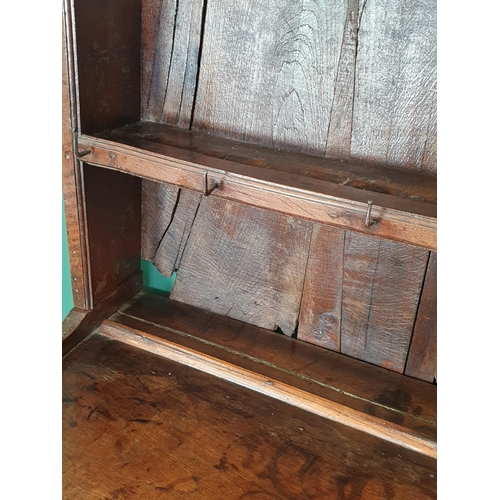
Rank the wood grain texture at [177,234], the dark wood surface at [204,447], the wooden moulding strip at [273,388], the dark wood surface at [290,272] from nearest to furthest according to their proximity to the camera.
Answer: the dark wood surface at [204,447] → the wooden moulding strip at [273,388] → the dark wood surface at [290,272] → the wood grain texture at [177,234]

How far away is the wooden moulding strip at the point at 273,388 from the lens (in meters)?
1.14

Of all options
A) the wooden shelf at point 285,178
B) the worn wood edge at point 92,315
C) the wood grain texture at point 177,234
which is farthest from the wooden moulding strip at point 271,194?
the worn wood edge at point 92,315

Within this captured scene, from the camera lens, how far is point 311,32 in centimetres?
113

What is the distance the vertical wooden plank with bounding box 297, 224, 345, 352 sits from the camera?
4.15 feet

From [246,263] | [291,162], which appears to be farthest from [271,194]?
[246,263]

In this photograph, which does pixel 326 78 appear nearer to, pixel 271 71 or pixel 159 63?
pixel 271 71

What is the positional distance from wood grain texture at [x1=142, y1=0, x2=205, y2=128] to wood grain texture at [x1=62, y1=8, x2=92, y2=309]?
215mm

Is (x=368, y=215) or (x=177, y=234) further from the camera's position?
(x=177, y=234)

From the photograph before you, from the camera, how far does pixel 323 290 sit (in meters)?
1.31

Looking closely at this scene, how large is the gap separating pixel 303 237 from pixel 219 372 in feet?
1.10

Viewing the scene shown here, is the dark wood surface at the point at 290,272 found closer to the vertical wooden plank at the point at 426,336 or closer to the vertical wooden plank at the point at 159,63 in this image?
the vertical wooden plank at the point at 426,336

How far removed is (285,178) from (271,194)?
0.15 ft
